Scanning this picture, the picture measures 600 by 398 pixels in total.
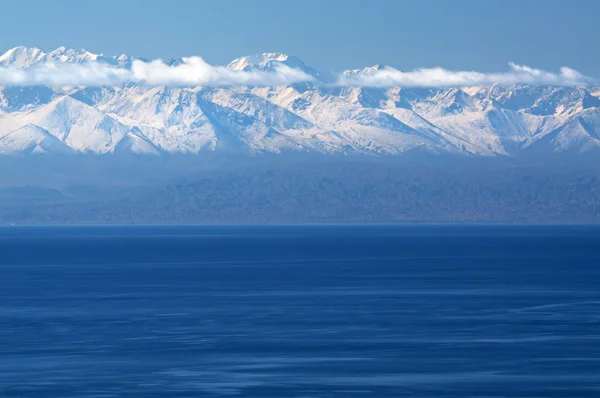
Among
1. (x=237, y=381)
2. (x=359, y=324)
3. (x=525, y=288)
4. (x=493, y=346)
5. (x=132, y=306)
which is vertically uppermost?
(x=525, y=288)

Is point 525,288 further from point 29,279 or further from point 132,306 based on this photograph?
point 29,279

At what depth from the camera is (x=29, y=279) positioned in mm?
165000

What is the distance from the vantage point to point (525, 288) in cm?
13988

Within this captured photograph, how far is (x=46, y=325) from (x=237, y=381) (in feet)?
104

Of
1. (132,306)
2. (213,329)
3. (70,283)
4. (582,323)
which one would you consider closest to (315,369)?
(213,329)

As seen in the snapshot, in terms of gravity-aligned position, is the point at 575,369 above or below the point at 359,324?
below

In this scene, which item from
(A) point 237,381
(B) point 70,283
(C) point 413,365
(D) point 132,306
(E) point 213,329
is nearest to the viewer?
(A) point 237,381

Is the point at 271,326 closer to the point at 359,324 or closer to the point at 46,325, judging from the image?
the point at 359,324

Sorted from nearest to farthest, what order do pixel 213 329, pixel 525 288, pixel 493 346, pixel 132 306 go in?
pixel 493 346 < pixel 213 329 < pixel 132 306 < pixel 525 288

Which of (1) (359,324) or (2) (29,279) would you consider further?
(2) (29,279)

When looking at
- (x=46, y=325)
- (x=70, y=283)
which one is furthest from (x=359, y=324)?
(x=70, y=283)

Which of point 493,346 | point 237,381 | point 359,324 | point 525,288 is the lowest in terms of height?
point 237,381

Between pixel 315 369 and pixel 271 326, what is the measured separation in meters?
22.4

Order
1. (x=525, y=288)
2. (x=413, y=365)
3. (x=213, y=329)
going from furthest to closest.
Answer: (x=525, y=288) → (x=213, y=329) → (x=413, y=365)
